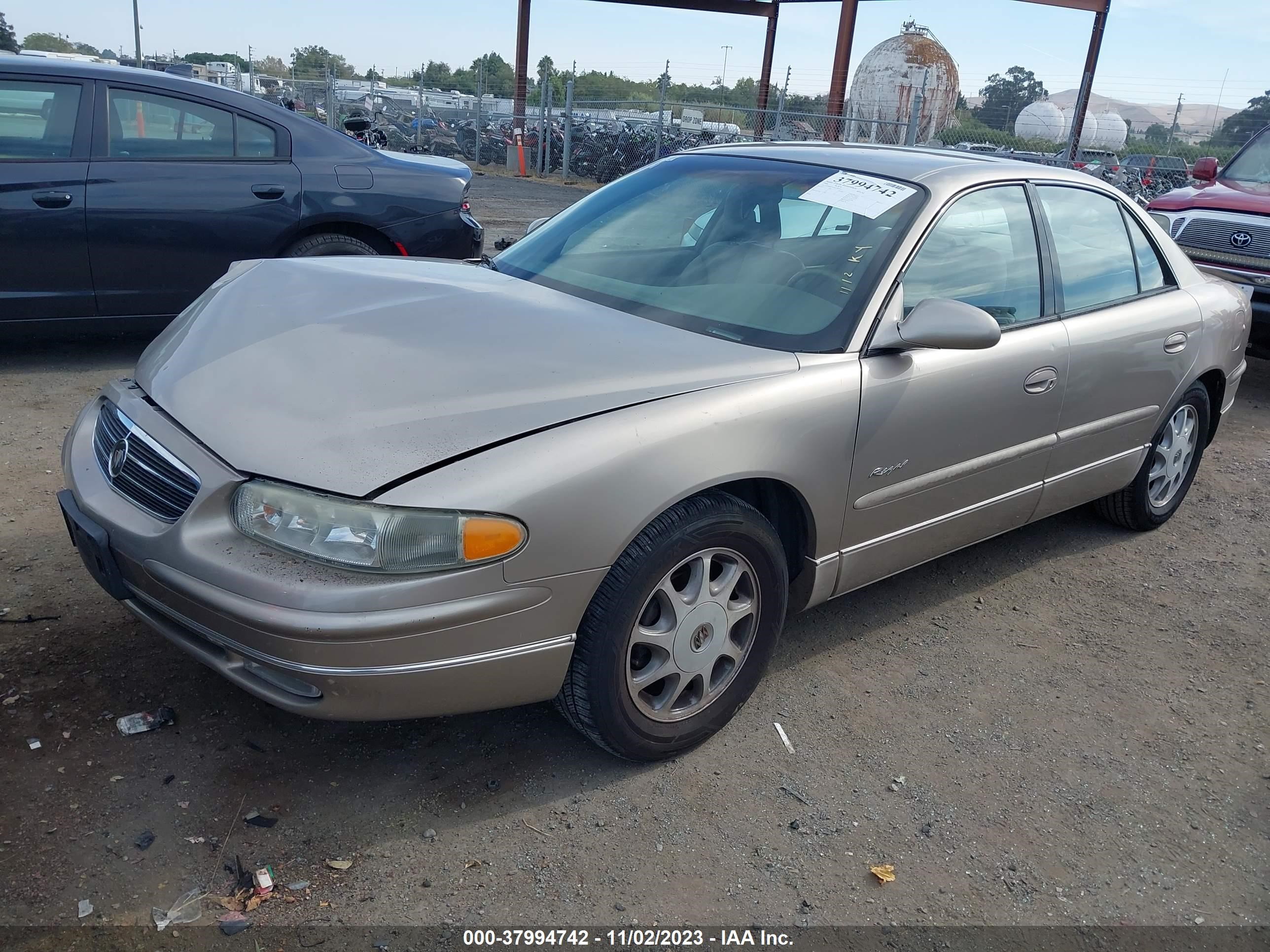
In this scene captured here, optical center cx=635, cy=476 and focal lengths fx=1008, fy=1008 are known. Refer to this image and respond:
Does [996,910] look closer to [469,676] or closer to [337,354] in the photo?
[469,676]

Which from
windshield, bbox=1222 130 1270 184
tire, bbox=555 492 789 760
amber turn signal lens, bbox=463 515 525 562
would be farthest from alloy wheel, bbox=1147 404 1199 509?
windshield, bbox=1222 130 1270 184

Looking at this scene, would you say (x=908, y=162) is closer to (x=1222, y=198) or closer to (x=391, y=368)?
(x=391, y=368)

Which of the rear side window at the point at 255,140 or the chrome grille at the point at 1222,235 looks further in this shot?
the chrome grille at the point at 1222,235

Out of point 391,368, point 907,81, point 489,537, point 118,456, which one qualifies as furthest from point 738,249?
point 907,81

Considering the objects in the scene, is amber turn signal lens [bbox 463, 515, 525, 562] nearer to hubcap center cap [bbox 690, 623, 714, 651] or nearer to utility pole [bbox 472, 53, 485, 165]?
hubcap center cap [bbox 690, 623, 714, 651]

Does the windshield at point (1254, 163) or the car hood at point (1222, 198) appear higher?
the windshield at point (1254, 163)

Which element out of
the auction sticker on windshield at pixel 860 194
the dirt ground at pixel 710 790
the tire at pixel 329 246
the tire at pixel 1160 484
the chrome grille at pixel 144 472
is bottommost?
the dirt ground at pixel 710 790

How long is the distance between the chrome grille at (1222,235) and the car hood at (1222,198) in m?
0.12

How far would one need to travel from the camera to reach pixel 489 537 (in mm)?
2180

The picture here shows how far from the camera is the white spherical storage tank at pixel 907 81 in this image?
26719 mm

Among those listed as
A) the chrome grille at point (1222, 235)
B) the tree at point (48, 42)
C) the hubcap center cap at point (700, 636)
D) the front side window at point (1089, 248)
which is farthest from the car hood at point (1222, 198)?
the tree at point (48, 42)

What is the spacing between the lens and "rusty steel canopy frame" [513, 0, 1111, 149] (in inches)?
776

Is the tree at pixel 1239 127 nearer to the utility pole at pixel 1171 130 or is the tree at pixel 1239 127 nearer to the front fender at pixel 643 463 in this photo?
the utility pole at pixel 1171 130

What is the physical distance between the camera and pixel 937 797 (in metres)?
2.74
